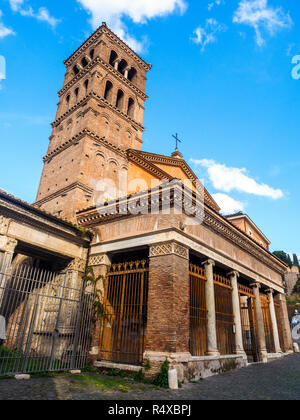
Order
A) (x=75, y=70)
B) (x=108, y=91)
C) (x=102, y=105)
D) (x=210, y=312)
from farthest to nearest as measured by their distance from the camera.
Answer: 1. (x=75, y=70)
2. (x=108, y=91)
3. (x=102, y=105)
4. (x=210, y=312)

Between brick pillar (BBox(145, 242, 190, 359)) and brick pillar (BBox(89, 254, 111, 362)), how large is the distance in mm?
2127

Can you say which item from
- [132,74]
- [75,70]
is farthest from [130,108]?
[75,70]

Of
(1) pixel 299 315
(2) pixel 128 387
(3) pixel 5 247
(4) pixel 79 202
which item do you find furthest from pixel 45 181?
(1) pixel 299 315

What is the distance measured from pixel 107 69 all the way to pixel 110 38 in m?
2.91

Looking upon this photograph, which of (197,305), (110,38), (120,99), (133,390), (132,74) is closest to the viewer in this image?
(133,390)

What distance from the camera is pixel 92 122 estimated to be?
15133 mm

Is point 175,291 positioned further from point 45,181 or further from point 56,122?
point 56,122

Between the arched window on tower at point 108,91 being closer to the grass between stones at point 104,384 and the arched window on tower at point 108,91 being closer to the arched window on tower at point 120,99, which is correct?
the arched window on tower at point 120,99

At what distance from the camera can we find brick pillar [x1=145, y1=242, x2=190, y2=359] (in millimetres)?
7145

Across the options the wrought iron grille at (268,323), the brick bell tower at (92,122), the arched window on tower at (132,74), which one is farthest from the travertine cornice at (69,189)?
the arched window on tower at (132,74)

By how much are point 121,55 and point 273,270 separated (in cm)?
1680

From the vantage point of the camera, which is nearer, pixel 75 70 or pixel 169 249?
pixel 169 249

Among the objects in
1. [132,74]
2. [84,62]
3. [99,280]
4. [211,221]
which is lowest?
[99,280]

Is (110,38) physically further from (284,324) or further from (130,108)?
(284,324)
